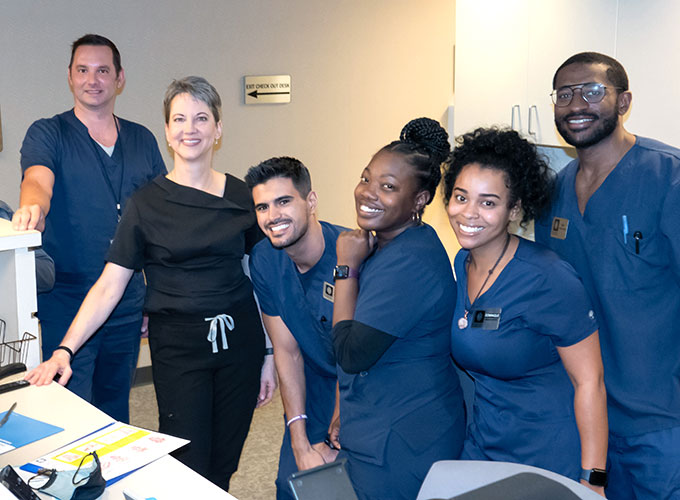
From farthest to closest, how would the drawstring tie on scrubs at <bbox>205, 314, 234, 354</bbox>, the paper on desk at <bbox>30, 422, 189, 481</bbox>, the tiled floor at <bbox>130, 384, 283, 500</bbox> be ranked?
the tiled floor at <bbox>130, 384, 283, 500</bbox>
the drawstring tie on scrubs at <bbox>205, 314, 234, 354</bbox>
the paper on desk at <bbox>30, 422, 189, 481</bbox>

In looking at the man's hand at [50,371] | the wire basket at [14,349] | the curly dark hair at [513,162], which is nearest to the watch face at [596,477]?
the curly dark hair at [513,162]

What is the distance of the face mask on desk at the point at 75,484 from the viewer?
4.40 feet

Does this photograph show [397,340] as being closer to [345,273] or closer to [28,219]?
[345,273]

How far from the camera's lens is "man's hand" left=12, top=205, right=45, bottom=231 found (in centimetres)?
196

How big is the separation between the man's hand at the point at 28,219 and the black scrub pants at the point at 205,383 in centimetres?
42

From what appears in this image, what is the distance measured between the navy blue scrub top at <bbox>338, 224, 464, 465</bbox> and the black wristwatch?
0.31 metres

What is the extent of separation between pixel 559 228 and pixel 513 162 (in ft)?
1.18

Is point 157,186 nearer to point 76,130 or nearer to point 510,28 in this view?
point 76,130

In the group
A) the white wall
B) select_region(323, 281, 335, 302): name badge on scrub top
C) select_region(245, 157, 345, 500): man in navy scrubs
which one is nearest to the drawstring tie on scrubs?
select_region(245, 157, 345, 500): man in navy scrubs

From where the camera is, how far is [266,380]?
229 centimetres

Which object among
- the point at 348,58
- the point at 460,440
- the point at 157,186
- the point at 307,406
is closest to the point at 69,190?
the point at 157,186

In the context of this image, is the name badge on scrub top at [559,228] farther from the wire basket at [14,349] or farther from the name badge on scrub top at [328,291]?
the wire basket at [14,349]

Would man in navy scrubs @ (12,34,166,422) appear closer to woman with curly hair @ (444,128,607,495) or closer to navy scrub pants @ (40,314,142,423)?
navy scrub pants @ (40,314,142,423)

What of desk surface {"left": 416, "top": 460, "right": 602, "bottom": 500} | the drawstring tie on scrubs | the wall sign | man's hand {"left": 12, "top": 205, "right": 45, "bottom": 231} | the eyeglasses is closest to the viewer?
desk surface {"left": 416, "top": 460, "right": 602, "bottom": 500}
